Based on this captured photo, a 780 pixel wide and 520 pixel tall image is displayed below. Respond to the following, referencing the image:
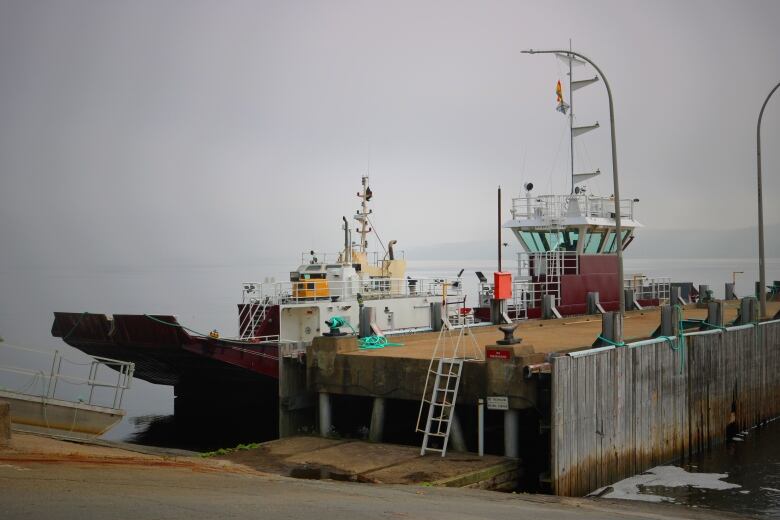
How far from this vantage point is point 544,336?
24.4 meters

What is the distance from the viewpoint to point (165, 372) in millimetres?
28500

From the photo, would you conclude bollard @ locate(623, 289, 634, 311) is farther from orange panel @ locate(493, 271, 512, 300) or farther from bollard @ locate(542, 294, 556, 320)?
orange panel @ locate(493, 271, 512, 300)

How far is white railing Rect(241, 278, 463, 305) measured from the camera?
30.0 metres

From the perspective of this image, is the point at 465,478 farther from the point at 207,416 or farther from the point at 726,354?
the point at 207,416

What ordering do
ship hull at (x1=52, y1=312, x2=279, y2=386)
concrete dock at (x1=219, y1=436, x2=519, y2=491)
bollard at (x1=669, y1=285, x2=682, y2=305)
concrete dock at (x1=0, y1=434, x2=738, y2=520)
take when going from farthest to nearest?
bollard at (x1=669, y1=285, x2=682, y2=305), ship hull at (x1=52, y1=312, x2=279, y2=386), concrete dock at (x1=219, y1=436, x2=519, y2=491), concrete dock at (x1=0, y1=434, x2=738, y2=520)

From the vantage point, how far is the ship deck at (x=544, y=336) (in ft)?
63.5

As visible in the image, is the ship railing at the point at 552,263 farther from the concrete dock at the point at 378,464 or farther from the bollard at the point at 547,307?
the concrete dock at the point at 378,464

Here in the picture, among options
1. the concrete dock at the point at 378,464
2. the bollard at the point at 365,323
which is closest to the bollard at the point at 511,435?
the concrete dock at the point at 378,464

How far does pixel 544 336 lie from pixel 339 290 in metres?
10.3

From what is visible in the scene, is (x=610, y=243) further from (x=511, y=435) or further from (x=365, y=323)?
(x=511, y=435)

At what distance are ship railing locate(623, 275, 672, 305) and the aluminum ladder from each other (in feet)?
80.1

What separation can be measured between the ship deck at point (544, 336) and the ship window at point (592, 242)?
3606 mm

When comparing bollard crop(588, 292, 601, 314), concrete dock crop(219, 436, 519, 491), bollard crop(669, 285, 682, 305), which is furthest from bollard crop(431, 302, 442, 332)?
bollard crop(669, 285, 682, 305)

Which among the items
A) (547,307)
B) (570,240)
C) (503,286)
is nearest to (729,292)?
(570,240)
